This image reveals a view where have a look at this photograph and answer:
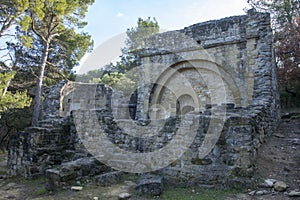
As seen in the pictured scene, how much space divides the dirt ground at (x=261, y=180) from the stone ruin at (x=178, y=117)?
0.28m

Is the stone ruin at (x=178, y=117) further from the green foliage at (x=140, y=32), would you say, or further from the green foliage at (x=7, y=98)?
the green foliage at (x=140, y=32)

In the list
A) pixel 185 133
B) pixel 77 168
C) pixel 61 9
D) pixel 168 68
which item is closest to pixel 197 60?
pixel 168 68

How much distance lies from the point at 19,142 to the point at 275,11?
16625 millimetres

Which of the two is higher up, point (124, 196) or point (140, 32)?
point (140, 32)

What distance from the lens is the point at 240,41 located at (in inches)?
331

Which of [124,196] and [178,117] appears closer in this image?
[124,196]

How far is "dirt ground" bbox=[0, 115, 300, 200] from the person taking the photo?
154 inches

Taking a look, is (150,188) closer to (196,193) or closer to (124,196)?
(124,196)

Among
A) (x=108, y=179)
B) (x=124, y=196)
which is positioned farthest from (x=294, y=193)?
(x=108, y=179)

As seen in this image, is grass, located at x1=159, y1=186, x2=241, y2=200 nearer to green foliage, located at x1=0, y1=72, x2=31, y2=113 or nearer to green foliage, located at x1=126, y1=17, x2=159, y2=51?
green foliage, located at x1=0, y1=72, x2=31, y2=113

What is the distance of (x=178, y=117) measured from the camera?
5.10 m

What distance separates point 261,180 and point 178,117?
191cm

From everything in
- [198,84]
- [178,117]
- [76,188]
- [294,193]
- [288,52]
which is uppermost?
[288,52]

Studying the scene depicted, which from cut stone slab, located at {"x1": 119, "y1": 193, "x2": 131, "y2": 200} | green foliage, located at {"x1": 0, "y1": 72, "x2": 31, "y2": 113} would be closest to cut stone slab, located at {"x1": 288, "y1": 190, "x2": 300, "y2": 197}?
cut stone slab, located at {"x1": 119, "y1": 193, "x2": 131, "y2": 200}
